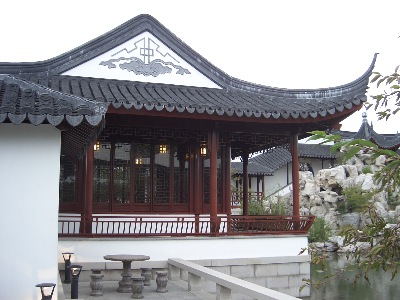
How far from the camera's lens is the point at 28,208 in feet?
15.5

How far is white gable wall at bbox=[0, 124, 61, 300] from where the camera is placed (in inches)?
182

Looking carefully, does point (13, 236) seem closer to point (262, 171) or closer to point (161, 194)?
point (161, 194)

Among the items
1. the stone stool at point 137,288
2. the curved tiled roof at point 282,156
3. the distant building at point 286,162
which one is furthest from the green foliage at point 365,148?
the curved tiled roof at point 282,156

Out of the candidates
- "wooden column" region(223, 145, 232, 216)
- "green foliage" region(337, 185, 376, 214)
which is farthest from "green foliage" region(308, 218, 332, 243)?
"wooden column" region(223, 145, 232, 216)

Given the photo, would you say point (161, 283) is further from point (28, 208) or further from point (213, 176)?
point (28, 208)

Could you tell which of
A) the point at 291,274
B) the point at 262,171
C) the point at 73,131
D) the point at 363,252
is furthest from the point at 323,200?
the point at 363,252

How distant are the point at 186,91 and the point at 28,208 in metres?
5.72

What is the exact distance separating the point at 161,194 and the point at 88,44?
3270 mm

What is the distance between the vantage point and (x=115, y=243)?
8.50 metres

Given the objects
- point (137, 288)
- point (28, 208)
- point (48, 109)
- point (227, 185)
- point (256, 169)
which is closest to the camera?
point (48, 109)

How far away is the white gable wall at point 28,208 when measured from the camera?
15.1 feet

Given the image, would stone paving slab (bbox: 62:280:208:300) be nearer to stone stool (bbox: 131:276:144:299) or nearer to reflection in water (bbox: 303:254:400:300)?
stone stool (bbox: 131:276:144:299)

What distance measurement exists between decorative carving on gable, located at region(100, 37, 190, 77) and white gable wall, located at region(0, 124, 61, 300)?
5349mm

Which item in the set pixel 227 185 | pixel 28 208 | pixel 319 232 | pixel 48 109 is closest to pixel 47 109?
pixel 48 109
